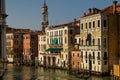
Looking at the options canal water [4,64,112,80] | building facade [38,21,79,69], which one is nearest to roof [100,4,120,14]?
canal water [4,64,112,80]

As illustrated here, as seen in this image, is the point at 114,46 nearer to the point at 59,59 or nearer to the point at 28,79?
the point at 28,79

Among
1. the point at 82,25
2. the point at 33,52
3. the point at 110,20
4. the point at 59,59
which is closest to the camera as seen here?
the point at 110,20

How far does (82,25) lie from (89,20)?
180cm

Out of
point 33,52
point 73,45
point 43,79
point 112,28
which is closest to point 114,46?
point 112,28

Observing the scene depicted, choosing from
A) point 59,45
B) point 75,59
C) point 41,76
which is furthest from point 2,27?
point 59,45

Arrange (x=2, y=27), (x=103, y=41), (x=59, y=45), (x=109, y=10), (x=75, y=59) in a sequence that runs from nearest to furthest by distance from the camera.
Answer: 1. (x=2, y=27)
2. (x=103, y=41)
3. (x=109, y=10)
4. (x=75, y=59)
5. (x=59, y=45)

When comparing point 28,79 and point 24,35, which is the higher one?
point 24,35

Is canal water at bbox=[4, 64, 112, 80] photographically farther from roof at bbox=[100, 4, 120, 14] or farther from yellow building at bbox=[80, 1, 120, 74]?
roof at bbox=[100, 4, 120, 14]

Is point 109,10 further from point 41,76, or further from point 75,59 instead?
point 41,76

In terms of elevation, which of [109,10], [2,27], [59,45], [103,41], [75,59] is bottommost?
[75,59]

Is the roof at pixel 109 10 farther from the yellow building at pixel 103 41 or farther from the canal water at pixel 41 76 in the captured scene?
the canal water at pixel 41 76

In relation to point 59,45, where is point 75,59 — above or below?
below

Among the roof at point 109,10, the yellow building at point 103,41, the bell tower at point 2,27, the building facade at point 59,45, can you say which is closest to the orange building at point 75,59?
the building facade at point 59,45

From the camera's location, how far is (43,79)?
88.6 ft
